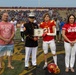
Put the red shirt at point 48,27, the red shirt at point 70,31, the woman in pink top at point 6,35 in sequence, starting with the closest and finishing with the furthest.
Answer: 1. the red shirt at point 70,31
2. the woman in pink top at point 6,35
3. the red shirt at point 48,27

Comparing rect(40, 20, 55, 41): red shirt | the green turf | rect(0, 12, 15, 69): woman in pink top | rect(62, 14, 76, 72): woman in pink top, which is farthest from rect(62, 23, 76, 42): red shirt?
the green turf

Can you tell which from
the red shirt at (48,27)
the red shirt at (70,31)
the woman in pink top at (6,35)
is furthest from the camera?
the red shirt at (48,27)

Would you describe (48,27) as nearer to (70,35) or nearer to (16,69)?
(70,35)

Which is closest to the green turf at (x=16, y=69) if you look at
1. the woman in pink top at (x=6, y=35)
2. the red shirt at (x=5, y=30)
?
the woman in pink top at (x=6, y=35)

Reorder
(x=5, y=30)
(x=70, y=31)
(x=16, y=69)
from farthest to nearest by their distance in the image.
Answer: (x=16, y=69) → (x=5, y=30) → (x=70, y=31)

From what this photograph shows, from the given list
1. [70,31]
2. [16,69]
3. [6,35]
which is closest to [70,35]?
[70,31]

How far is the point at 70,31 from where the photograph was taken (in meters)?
7.30

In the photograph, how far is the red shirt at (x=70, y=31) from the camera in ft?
23.9

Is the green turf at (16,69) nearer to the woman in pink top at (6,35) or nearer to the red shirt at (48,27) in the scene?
the woman in pink top at (6,35)

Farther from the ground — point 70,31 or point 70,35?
point 70,31

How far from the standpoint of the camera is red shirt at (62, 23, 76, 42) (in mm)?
7289

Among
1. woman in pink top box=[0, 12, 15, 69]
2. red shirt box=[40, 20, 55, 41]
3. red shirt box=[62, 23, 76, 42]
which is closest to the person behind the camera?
red shirt box=[62, 23, 76, 42]

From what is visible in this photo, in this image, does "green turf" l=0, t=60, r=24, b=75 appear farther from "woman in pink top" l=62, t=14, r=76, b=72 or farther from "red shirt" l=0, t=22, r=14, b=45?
"woman in pink top" l=62, t=14, r=76, b=72

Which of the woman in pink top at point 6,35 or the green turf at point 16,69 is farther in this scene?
the green turf at point 16,69
